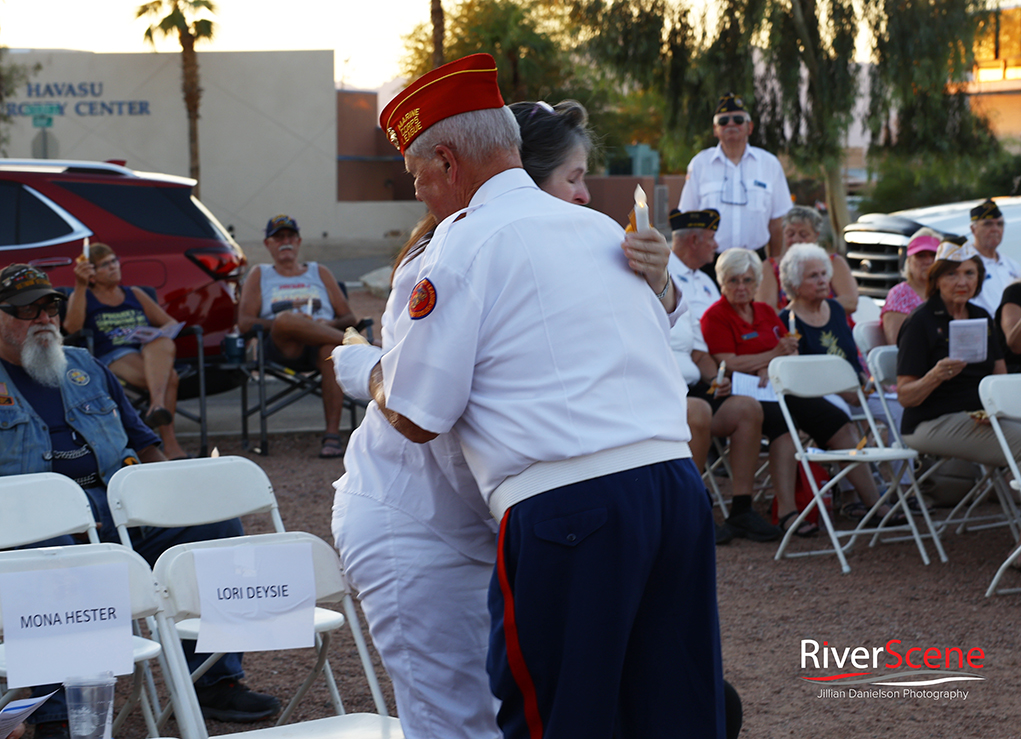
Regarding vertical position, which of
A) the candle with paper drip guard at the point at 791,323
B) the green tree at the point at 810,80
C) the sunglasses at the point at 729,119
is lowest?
the candle with paper drip guard at the point at 791,323

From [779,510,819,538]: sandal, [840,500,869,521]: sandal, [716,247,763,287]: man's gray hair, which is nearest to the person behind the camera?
[779,510,819,538]: sandal

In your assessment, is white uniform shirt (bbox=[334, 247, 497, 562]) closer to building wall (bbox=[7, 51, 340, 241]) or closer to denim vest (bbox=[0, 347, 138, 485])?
denim vest (bbox=[0, 347, 138, 485])

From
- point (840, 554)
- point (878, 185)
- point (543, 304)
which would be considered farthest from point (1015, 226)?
point (878, 185)

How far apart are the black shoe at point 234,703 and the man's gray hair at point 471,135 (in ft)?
7.70

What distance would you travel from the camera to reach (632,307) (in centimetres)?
220

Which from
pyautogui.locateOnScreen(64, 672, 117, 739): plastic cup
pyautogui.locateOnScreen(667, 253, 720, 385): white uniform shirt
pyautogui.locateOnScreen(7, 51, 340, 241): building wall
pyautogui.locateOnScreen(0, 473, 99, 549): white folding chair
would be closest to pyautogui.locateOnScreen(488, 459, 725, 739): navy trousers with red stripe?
pyautogui.locateOnScreen(64, 672, 117, 739): plastic cup

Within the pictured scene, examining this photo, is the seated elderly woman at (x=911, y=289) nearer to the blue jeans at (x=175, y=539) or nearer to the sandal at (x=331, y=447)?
the sandal at (x=331, y=447)

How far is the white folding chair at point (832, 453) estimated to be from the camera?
5855 mm

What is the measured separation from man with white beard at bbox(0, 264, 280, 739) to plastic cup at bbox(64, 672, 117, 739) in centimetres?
157

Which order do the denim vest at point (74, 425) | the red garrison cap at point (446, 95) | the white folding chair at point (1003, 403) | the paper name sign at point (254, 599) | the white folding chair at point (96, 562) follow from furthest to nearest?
the white folding chair at point (1003, 403) < the denim vest at point (74, 425) < the paper name sign at point (254, 599) < the white folding chair at point (96, 562) < the red garrison cap at point (446, 95)

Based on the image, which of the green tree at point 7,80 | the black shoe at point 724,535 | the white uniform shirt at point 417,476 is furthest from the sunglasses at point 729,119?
the green tree at point 7,80

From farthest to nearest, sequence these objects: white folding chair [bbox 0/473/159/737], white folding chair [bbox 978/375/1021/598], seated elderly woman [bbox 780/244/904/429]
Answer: seated elderly woman [bbox 780/244/904/429]
white folding chair [bbox 978/375/1021/598]
white folding chair [bbox 0/473/159/737]

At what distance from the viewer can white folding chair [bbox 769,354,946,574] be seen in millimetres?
5855

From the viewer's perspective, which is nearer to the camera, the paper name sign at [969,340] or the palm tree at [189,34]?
the paper name sign at [969,340]
